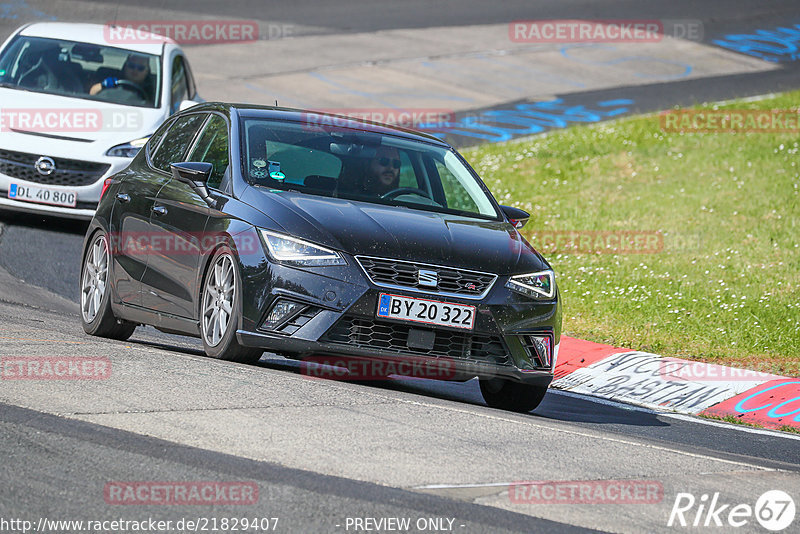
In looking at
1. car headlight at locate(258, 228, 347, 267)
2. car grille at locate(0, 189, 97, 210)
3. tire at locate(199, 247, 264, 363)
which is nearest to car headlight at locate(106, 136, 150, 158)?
car grille at locate(0, 189, 97, 210)

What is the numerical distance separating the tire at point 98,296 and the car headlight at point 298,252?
6.71ft

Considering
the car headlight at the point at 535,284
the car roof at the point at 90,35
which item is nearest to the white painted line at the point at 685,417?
the car headlight at the point at 535,284

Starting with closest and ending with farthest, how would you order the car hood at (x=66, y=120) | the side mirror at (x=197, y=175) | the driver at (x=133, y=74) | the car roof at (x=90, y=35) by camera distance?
the side mirror at (x=197, y=175) → the car hood at (x=66, y=120) → the driver at (x=133, y=74) → the car roof at (x=90, y=35)

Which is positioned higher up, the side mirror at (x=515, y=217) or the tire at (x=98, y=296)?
the side mirror at (x=515, y=217)

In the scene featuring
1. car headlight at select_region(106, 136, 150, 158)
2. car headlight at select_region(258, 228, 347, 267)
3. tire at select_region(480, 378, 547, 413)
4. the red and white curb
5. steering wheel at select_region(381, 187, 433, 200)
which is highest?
steering wheel at select_region(381, 187, 433, 200)

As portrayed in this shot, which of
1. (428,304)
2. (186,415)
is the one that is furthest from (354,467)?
(428,304)

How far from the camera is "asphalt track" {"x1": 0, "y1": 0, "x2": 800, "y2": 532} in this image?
5176 mm

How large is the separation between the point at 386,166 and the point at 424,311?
1535 mm

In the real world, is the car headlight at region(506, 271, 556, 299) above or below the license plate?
above

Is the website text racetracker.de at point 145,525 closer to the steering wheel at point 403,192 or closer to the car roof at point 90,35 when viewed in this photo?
the steering wheel at point 403,192

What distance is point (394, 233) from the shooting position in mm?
7734

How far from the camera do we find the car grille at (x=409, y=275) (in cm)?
752

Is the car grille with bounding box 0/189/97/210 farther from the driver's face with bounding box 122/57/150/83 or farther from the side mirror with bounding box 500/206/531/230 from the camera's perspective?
the side mirror with bounding box 500/206/531/230

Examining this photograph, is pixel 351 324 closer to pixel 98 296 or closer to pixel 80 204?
pixel 98 296
